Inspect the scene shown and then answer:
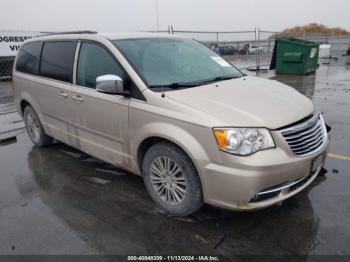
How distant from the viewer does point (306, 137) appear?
3.04 m

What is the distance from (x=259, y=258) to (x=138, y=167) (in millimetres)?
1579

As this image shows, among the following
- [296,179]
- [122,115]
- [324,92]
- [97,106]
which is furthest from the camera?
[324,92]

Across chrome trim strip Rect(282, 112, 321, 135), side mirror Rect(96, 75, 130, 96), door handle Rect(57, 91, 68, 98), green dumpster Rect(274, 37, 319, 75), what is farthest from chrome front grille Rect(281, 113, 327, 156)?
green dumpster Rect(274, 37, 319, 75)

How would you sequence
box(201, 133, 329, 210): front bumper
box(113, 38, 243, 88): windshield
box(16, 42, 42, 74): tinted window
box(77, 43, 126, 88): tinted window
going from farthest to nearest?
1. box(16, 42, 42, 74): tinted window
2. box(77, 43, 126, 88): tinted window
3. box(113, 38, 243, 88): windshield
4. box(201, 133, 329, 210): front bumper

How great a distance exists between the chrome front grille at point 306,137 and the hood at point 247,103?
0.08 metres

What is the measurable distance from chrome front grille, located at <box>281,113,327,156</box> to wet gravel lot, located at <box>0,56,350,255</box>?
0.68 meters

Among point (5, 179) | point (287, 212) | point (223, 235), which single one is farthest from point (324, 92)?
point (5, 179)

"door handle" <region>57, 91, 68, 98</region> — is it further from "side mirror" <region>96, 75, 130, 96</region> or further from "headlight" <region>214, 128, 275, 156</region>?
"headlight" <region>214, 128, 275, 156</region>

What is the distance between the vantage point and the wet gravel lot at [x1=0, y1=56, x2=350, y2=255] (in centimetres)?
284

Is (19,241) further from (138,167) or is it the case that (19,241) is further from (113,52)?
(113,52)

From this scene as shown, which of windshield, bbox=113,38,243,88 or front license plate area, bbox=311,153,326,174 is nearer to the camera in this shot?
front license plate area, bbox=311,153,326,174

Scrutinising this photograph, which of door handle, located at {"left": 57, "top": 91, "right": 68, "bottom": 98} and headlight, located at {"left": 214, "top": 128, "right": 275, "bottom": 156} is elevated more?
door handle, located at {"left": 57, "top": 91, "right": 68, "bottom": 98}

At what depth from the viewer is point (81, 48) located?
4145mm

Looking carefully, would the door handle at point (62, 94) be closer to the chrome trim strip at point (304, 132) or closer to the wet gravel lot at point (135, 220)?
the wet gravel lot at point (135, 220)
